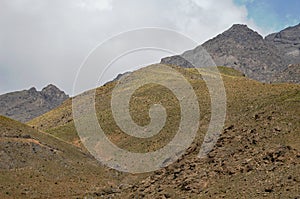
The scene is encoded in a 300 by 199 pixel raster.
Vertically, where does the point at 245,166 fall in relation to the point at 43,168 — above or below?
below

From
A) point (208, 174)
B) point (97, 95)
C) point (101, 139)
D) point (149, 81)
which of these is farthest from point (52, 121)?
point (208, 174)

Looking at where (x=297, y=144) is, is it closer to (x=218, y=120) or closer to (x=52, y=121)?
(x=218, y=120)

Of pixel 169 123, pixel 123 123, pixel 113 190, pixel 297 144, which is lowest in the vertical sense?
pixel 297 144

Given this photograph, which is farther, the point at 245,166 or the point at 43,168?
the point at 43,168

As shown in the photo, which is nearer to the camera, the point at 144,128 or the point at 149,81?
the point at 144,128

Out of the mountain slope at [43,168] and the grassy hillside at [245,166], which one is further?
the mountain slope at [43,168]

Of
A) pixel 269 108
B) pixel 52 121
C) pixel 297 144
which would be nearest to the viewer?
pixel 297 144

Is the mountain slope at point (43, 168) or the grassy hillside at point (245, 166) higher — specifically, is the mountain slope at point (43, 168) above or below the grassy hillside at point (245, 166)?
above

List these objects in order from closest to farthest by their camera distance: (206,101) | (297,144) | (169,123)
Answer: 1. (297,144)
2. (169,123)
3. (206,101)

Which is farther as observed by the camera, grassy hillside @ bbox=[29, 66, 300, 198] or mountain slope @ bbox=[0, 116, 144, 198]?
mountain slope @ bbox=[0, 116, 144, 198]

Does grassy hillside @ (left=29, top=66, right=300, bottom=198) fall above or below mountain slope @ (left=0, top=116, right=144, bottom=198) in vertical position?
below

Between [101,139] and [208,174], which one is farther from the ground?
[101,139]

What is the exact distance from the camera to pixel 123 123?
84000 millimetres

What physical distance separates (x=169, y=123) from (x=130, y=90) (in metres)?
34.7
